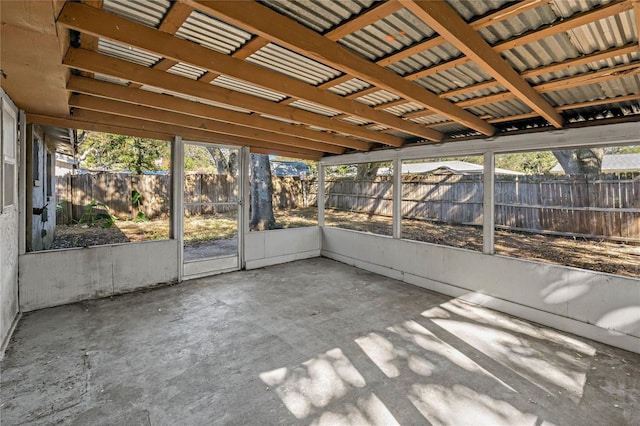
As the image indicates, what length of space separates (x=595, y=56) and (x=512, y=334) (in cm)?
264

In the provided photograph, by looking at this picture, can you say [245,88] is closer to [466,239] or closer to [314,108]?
[314,108]

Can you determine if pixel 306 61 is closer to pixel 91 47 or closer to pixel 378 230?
pixel 91 47

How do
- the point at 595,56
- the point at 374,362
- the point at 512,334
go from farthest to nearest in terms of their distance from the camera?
the point at 512,334, the point at 374,362, the point at 595,56

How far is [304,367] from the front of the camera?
252 cm

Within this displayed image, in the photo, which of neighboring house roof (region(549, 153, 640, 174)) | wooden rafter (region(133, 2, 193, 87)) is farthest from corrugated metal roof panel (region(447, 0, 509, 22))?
neighboring house roof (region(549, 153, 640, 174))

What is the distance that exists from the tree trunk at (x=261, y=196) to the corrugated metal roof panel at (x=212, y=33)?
5385 millimetres

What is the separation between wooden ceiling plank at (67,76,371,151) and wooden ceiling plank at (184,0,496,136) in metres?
1.85

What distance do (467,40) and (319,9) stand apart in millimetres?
832

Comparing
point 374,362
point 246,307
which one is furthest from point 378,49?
point 246,307

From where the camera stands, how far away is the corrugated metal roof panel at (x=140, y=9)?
1.53 m

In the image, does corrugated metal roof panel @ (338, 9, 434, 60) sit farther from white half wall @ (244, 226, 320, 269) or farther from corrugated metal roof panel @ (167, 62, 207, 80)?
white half wall @ (244, 226, 320, 269)

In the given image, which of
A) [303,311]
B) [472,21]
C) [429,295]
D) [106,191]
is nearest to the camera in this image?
[472,21]

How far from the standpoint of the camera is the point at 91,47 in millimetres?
1964

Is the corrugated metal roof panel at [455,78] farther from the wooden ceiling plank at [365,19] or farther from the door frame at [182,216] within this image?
the door frame at [182,216]
